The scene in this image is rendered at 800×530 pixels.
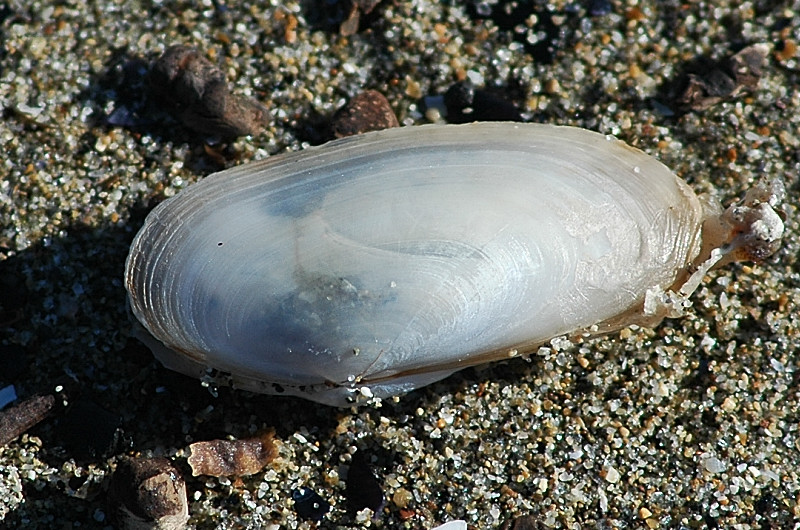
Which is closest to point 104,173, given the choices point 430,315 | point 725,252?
point 430,315

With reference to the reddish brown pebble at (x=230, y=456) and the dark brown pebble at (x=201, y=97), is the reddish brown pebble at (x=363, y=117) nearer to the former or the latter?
the dark brown pebble at (x=201, y=97)

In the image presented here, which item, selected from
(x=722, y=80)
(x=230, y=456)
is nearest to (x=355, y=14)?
(x=722, y=80)

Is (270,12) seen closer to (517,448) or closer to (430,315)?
(430,315)

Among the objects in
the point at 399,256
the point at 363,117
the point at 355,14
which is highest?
the point at 355,14

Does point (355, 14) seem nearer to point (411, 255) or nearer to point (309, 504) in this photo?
point (411, 255)

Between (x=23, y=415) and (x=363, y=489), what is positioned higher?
(x=23, y=415)

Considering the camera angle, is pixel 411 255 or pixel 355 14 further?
pixel 355 14

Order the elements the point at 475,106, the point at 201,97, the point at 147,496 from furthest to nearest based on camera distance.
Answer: the point at 475,106 → the point at 201,97 → the point at 147,496

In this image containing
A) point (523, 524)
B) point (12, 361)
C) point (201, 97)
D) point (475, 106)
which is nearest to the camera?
point (523, 524)
